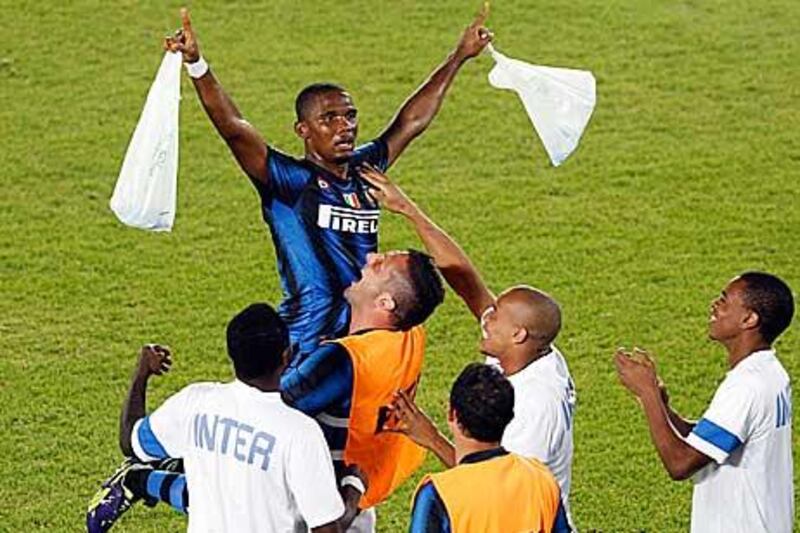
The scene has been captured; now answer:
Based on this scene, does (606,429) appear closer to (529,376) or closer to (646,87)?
(529,376)

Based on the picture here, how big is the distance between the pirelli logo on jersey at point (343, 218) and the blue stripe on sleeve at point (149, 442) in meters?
1.44

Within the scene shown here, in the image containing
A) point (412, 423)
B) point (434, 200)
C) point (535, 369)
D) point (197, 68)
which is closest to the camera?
point (412, 423)

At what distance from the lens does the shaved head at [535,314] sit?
7090mm

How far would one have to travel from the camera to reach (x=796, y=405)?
1134 centimetres

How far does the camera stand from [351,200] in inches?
324

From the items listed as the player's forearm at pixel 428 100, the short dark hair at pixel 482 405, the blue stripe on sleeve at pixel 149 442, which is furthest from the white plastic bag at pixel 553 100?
the short dark hair at pixel 482 405

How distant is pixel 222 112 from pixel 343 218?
69 centimetres

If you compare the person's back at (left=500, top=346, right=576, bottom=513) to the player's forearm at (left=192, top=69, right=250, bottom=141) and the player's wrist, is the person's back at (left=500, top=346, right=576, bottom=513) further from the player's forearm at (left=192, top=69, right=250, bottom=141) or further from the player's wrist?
the player's wrist

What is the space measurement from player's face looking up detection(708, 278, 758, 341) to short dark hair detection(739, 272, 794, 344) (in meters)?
0.02

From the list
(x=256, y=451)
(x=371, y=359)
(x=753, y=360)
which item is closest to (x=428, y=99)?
(x=371, y=359)

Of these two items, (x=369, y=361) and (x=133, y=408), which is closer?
(x=369, y=361)

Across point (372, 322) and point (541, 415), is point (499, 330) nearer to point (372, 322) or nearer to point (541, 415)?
point (541, 415)

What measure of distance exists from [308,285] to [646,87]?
927 cm

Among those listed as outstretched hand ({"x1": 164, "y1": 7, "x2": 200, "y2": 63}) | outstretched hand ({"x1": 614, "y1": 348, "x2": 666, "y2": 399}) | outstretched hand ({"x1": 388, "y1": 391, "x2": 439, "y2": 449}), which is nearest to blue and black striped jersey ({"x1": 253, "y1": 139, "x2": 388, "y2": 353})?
outstretched hand ({"x1": 164, "y1": 7, "x2": 200, "y2": 63})
